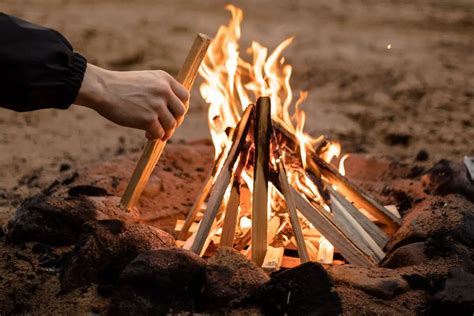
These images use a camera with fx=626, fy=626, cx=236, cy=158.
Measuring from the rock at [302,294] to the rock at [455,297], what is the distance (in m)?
0.40

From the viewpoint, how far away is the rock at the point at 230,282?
2.45 meters

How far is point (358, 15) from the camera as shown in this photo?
8953mm

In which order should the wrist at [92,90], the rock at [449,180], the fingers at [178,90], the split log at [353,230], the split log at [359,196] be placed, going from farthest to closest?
the rock at [449,180], the split log at [359,196], the split log at [353,230], the fingers at [178,90], the wrist at [92,90]

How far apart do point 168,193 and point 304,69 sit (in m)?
3.92

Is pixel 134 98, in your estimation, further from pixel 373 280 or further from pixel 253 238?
pixel 373 280

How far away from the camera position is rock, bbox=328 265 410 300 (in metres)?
2.51

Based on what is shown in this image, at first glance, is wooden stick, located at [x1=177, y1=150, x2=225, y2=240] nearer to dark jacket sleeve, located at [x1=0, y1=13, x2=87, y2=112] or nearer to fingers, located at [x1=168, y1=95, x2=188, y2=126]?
fingers, located at [x1=168, y1=95, x2=188, y2=126]

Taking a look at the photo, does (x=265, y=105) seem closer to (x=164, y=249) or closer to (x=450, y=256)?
(x=164, y=249)

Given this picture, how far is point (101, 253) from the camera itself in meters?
2.66

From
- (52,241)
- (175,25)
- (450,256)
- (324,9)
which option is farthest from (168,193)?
(324,9)

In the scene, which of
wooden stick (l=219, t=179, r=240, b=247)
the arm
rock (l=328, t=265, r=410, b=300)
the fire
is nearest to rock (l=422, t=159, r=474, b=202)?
the fire

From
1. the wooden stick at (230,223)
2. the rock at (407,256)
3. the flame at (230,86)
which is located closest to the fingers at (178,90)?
the wooden stick at (230,223)

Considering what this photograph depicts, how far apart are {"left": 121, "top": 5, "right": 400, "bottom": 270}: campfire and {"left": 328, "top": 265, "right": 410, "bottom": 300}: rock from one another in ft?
0.79

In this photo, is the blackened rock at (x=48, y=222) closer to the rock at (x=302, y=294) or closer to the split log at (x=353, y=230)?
the rock at (x=302, y=294)
